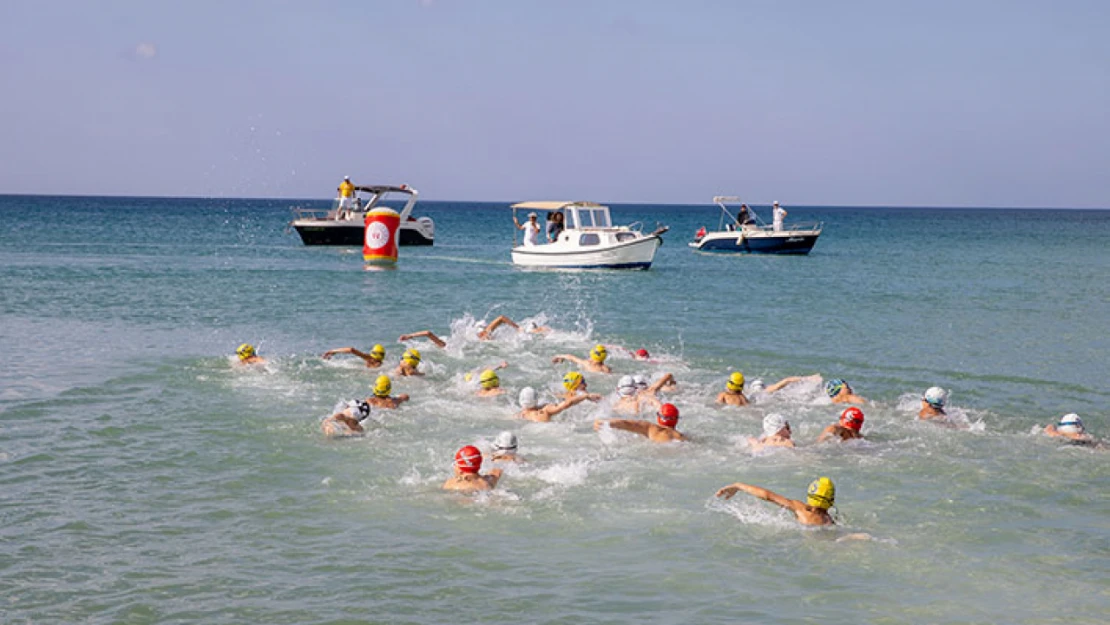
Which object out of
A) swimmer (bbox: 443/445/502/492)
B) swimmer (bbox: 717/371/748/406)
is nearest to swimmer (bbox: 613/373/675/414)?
swimmer (bbox: 717/371/748/406)

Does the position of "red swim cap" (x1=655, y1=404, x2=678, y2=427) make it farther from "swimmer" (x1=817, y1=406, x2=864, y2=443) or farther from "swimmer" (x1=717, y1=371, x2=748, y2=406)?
"swimmer" (x1=717, y1=371, x2=748, y2=406)

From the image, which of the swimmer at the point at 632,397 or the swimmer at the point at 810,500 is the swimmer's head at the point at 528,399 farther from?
the swimmer at the point at 810,500

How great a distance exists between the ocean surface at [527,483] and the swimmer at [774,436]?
0.38m

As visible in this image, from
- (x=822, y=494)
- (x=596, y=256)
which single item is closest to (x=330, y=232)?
(x=596, y=256)

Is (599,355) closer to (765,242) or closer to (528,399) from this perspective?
(528,399)

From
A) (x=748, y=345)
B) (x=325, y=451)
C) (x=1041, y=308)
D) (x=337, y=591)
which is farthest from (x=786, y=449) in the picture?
(x=1041, y=308)

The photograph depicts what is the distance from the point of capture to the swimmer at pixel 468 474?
1173 cm

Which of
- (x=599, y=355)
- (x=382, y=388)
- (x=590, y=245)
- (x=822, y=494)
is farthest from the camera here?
(x=590, y=245)

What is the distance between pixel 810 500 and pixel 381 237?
3562cm

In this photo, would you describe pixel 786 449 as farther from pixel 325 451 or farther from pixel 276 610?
pixel 276 610

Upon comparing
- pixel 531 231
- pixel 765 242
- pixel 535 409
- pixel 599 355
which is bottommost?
pixel 535 409

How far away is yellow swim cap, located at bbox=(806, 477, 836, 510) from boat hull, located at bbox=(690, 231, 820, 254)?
155ft

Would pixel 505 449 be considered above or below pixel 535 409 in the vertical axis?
above

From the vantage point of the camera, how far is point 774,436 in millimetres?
14180
